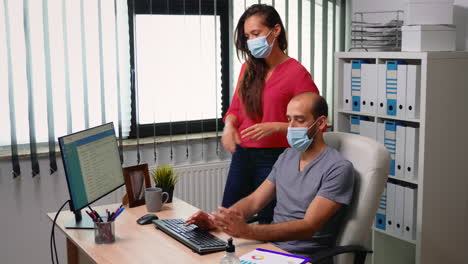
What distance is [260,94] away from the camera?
2.91m

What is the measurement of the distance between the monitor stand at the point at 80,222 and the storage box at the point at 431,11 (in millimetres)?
2091

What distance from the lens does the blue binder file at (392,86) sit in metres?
3.47

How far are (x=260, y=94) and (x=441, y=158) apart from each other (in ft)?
3.78

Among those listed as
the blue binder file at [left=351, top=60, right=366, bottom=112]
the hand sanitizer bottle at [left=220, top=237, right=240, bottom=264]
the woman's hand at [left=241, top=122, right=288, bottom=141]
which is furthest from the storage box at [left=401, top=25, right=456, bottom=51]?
the hand sanitizer bottle at [left=220, top=237, right=240, bottom=264]

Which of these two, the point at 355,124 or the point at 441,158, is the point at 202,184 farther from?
the point at 441,158

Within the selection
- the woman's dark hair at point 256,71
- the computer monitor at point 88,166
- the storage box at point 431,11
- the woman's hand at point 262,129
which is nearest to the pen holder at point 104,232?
the computer monitor at point 88,166

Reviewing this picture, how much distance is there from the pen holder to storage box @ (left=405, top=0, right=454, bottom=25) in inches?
→ 82.9

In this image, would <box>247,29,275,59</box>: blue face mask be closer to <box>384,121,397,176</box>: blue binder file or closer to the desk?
the desk

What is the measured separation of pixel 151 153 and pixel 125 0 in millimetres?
961

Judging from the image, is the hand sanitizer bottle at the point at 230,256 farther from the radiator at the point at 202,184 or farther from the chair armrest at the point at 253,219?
the radiator at the point at 202,184

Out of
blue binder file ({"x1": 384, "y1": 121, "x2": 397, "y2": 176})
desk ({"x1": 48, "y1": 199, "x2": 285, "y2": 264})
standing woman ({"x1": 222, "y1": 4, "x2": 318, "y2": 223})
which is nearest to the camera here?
desk ({"x1": 48, "y1": 199, "x2": 285, "y2": 264})

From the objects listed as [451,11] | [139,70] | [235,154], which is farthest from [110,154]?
[451,11]

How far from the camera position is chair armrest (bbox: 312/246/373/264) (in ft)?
7.05

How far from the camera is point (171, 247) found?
222cm
